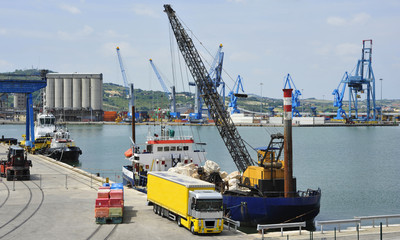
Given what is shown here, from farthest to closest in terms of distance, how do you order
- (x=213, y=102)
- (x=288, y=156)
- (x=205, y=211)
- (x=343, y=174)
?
(x=343, y=174) → (x=213, y=102) → (x=288, y=156) → (x=205, y=211)

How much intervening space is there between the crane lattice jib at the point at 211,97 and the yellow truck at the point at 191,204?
2176 centimetres

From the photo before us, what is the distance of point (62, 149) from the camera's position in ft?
274

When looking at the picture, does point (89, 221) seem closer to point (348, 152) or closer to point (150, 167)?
point (150, 167)

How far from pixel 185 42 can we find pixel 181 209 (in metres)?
30.6

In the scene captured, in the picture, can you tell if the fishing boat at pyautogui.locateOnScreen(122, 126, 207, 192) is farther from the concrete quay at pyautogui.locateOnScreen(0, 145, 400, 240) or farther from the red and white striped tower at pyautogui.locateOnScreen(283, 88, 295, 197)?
the red and white striped tower at pyautogui.locateOnScreen(283, 88, 295, 197)

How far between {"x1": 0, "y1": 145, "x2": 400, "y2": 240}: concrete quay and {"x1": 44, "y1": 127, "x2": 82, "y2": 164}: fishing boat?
133 feet

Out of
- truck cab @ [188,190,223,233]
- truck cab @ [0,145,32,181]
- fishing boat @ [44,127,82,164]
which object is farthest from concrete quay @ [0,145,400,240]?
fishing boat @ [44,127,82,164]

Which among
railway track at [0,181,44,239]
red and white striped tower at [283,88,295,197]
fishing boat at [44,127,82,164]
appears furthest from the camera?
fishing boat at [44,127,82,164]

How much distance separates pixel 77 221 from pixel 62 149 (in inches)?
2225

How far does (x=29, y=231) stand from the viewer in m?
26.5

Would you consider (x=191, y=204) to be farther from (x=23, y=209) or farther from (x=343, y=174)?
(x=343, y=174)

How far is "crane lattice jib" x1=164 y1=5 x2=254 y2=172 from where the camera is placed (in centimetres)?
5197

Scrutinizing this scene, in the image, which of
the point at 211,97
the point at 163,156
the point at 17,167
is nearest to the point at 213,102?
the point at 211,97

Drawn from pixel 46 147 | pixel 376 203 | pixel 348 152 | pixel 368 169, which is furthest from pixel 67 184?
pixel 348 152
